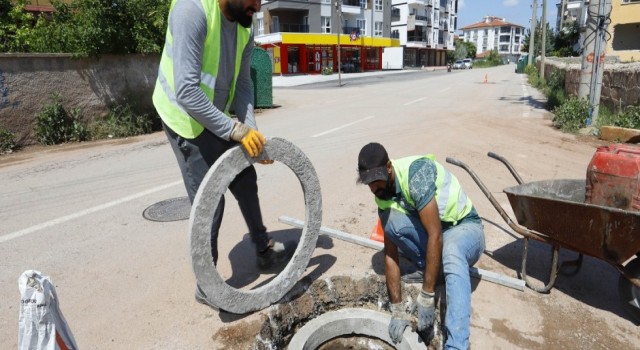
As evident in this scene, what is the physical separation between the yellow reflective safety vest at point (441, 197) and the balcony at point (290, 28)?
142 ft

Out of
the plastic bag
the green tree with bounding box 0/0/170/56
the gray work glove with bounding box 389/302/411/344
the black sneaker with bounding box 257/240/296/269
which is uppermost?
the green tree with bounding box 0/0/170/56

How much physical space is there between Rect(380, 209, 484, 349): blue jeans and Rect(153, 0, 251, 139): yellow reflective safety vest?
1.44 m

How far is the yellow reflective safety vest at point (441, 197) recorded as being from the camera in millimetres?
2754

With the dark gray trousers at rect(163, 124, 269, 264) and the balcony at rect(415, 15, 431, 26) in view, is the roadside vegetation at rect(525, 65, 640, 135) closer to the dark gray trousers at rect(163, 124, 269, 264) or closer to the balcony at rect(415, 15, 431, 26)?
the dark gray trousers at rect(163, 124, 269, 264)

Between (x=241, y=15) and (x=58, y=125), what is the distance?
25.8 ft

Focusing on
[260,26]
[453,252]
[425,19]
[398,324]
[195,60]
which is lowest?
[398,324]

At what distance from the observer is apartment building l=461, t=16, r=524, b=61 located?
110 m

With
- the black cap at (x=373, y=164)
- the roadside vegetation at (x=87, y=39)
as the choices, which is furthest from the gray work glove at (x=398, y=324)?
the roadside vegetation at (x=87, y=39)

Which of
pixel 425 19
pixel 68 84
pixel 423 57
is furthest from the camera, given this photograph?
pixel 423 57

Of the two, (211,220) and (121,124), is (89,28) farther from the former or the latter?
(211,220)

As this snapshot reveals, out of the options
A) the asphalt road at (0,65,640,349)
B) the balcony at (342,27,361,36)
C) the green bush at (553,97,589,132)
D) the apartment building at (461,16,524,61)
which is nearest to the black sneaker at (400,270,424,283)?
the asphalt road at (0,65,640,349)

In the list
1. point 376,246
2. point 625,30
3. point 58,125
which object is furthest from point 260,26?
point 376,246

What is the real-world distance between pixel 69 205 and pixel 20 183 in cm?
160

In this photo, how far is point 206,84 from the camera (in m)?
2.60
